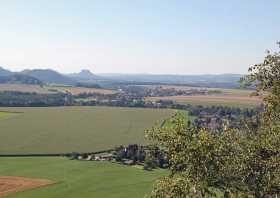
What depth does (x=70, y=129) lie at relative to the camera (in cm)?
13275

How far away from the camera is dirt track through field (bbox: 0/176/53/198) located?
65.6 m

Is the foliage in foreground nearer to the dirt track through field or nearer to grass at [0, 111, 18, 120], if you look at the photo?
the dirt track through field

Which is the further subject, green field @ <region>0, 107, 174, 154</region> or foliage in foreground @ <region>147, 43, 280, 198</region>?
green field @ <region>0, 107, 174, 154</region>

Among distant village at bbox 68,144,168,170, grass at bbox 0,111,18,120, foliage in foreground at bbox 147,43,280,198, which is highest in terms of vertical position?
foliage in foreground at bbox 147,43,280,198

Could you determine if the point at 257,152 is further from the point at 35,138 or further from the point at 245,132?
the point at 35,138

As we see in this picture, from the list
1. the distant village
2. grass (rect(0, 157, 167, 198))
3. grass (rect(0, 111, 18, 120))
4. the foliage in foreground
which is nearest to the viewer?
the foliage in foreground

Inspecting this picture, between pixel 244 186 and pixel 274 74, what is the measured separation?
18.6 ft

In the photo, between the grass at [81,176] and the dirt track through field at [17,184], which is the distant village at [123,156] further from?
the dirt track through field at [17,184]

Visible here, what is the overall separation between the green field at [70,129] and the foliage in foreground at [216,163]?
82587mm

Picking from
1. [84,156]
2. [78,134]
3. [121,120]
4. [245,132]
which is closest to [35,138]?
[78,134]

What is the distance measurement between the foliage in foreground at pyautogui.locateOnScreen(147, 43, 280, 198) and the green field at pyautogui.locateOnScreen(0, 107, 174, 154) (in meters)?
82.6

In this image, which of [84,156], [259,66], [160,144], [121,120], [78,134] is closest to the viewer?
[160,144]

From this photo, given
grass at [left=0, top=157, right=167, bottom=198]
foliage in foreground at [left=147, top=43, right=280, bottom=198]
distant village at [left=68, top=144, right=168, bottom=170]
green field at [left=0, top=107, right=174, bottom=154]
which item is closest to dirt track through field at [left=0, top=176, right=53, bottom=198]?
grass at [left=0, top=157, right=167, bottom=198]

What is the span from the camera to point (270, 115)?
21.4 metres
